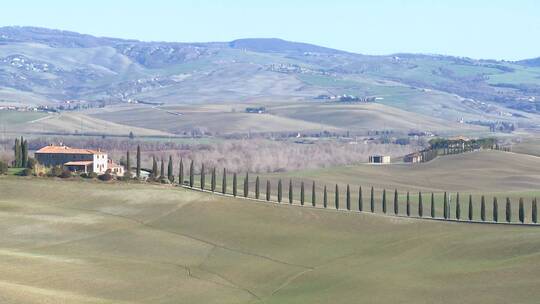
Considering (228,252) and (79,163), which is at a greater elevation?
(79,163)

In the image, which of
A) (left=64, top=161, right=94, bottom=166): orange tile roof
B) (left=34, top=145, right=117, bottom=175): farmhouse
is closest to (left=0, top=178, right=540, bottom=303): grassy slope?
(left=34, top=145, right=117, bottom=175): farmhouse

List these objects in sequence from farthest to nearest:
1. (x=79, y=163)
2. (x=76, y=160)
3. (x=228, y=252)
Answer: (x=76, y=160) → (x=79, y=163) → (x=228, y=252)

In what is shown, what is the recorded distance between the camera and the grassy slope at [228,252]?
257ft

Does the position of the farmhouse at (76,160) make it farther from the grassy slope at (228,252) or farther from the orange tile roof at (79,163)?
the grassy slope at (228,252)

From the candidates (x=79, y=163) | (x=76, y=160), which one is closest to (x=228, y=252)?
(x=79, y=163)

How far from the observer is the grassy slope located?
257ft

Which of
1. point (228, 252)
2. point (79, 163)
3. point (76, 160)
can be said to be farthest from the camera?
point (76, 160)

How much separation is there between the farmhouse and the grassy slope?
15.3 metres

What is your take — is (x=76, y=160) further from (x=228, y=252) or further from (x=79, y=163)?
(x=228, y=252)

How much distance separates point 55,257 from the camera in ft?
299

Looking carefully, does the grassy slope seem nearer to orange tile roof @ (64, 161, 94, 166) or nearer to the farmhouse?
the farmhouse

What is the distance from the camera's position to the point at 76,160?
477 feet

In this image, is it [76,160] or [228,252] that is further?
[76,160]

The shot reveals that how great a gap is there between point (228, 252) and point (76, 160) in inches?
2003
